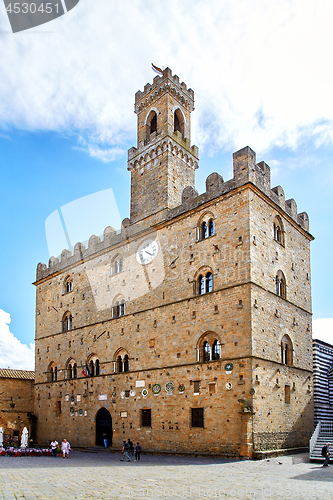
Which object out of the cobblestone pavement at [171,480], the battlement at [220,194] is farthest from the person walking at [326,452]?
the battlement at [220,194]

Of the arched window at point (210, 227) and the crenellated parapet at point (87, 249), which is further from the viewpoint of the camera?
the crenellated parapet at point (87, 249)

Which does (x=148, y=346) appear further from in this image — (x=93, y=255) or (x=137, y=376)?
(x=93, y=255)

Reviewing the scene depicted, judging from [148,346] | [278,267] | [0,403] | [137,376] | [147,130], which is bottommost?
[0,403]

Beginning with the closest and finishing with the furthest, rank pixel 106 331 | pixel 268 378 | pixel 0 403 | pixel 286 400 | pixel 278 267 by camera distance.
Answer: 1. pixel 268 378
2. pixel 286 400
3. pixel 278 267
4. pixel 106 331
5. pixel 0 403

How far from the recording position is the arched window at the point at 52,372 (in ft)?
105

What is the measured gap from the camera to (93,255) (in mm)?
30859

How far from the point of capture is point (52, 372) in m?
32.6

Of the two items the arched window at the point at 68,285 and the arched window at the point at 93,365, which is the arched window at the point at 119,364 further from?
the arched window at the point at 68,285

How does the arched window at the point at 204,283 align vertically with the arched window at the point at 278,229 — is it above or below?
below

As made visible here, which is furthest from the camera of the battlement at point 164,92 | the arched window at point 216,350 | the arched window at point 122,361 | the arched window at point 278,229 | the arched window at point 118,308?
the battlement at point 164,92

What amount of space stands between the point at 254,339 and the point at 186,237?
7165 millimetres

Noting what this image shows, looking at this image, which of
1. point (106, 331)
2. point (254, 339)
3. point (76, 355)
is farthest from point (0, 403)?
point (254, 339)

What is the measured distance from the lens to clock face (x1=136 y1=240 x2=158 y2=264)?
26519mm

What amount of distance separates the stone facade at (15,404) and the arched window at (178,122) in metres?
22.8
